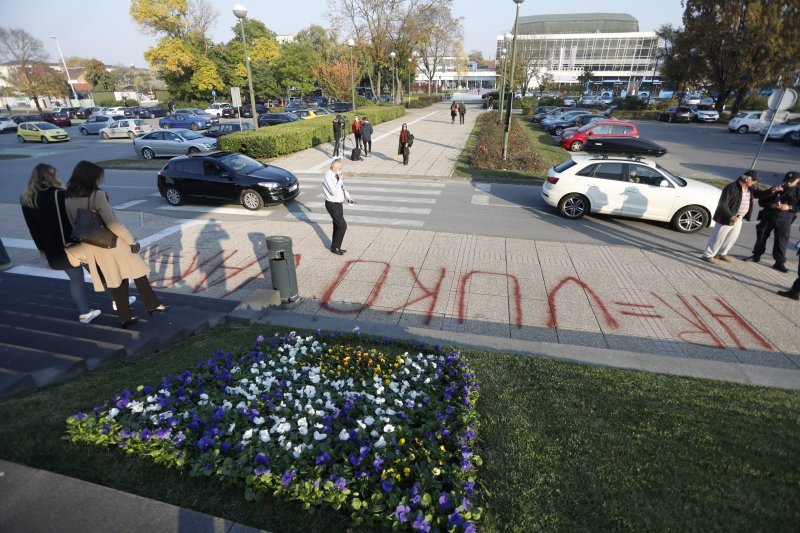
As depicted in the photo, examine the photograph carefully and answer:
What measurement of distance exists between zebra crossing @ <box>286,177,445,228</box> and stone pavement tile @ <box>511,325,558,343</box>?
16.1 ft

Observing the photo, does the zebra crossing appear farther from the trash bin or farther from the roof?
the roof

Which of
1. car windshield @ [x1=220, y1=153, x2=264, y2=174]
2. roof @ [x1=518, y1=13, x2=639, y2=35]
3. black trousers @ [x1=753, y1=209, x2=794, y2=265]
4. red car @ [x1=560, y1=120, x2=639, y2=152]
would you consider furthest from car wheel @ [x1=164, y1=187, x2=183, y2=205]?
roof @ [x1=518, y1=13, x2=639, y2=35]

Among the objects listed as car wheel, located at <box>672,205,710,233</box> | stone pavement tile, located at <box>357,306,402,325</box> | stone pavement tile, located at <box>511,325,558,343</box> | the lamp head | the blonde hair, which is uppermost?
the lamp head

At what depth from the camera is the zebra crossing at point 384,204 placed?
35.5 ft

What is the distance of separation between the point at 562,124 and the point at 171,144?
23112 millimetres

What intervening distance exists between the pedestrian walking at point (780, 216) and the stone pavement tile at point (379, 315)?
7112mm

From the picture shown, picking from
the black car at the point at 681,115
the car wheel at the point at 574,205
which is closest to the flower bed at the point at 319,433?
the car wheel at the point at 574,205

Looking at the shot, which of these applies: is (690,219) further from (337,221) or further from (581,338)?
(337,221)

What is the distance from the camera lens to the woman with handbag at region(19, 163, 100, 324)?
4438mm

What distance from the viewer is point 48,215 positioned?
14.8 feet

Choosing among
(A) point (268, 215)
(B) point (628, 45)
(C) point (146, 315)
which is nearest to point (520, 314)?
(C) point (146, 315)

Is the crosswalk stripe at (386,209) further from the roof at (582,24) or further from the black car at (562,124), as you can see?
the roof at (582,24)

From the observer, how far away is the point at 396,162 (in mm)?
18016

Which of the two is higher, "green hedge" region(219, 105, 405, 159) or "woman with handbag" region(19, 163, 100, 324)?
"woman with handbag" region(19, 163, 100, 324)
